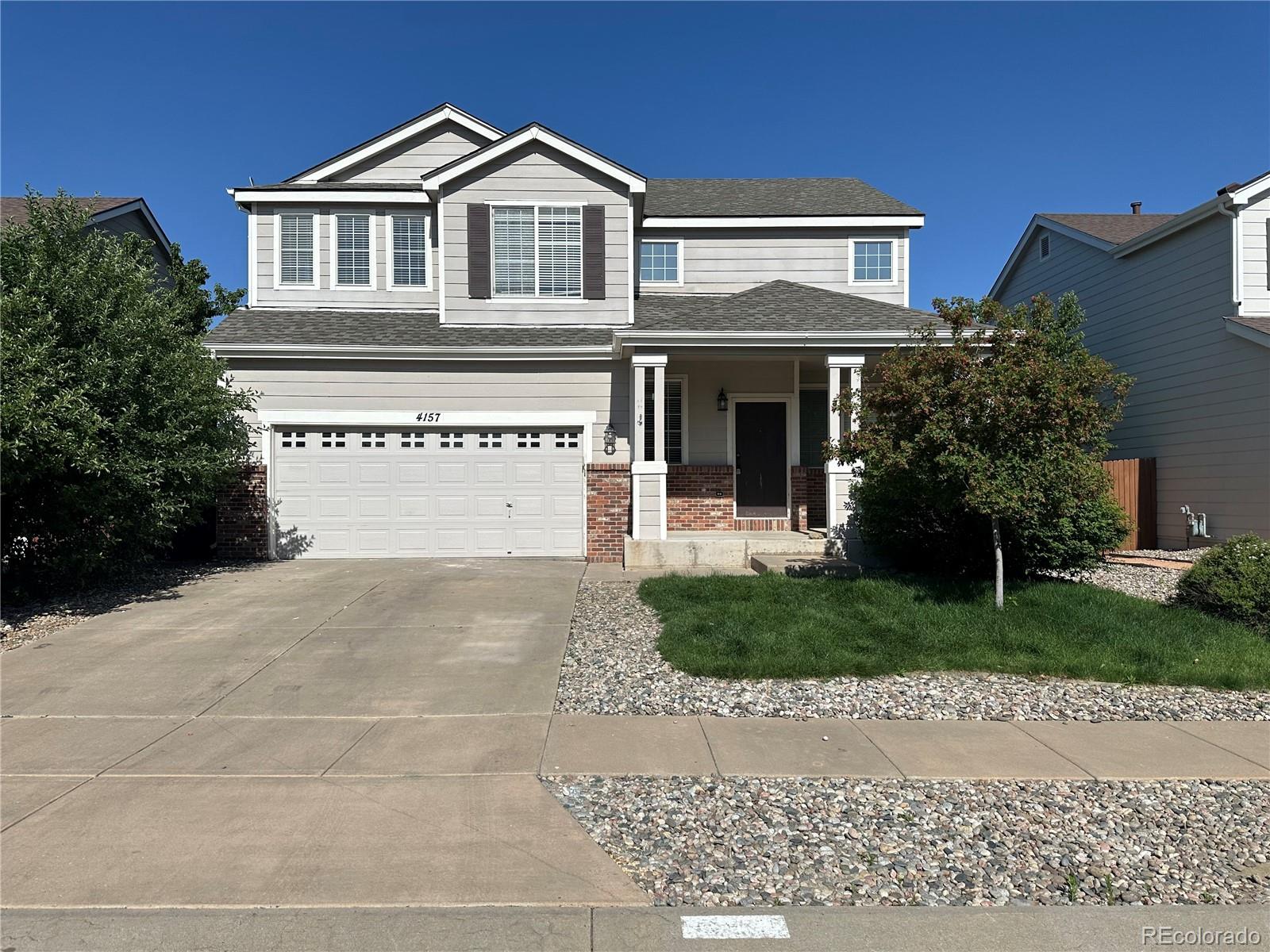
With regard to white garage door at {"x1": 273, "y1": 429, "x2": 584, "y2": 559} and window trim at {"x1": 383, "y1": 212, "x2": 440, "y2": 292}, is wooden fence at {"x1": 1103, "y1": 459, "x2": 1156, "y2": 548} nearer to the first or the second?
Result: white garage door at {"x1": 273, "y1": 429, "x2": 584, "y2": 559}

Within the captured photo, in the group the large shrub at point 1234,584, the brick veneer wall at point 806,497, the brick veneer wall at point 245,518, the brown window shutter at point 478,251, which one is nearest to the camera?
the large shrub at point 1234,584

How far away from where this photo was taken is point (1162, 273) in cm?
1541

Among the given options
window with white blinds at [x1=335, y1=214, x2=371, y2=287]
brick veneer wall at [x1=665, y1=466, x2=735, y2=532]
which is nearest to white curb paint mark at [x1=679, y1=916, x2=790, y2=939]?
brick veneer wall at [x1=665, y1=466, x2=735, y2=532]

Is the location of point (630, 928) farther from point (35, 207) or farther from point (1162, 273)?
point (1162, 273)

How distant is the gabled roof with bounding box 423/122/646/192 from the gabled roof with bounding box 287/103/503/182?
87.2 inches

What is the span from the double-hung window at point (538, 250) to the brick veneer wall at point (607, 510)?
131 inches

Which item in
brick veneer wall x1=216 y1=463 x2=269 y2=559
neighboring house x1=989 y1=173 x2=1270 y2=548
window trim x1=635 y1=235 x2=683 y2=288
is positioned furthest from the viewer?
window trim x1=635 y1=235 x2=683 y2=288

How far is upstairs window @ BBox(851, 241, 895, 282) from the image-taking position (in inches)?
621

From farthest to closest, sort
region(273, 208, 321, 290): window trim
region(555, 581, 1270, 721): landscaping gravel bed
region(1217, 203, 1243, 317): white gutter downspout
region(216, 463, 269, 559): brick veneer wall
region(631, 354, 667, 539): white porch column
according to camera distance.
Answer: region(273, 208, 321, 290): window trim
region(1217, 203, 1243, 317): white gutter downspout
region(216, 463, 269, 559): brick veneer wall
region(631, 354, 667, 539): white porch column
region(555, 581, 1270, 721): landscaping gravel bed

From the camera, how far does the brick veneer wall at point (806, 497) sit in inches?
552

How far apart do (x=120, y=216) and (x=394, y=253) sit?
7372 mm

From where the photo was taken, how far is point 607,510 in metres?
13.0

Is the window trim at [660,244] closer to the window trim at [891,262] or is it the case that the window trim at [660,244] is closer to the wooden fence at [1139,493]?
the window trim at [891,262]

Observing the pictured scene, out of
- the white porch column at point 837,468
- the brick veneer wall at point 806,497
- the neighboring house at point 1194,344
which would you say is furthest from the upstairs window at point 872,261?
the neighboring house at point 1194,344
